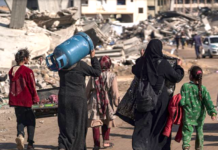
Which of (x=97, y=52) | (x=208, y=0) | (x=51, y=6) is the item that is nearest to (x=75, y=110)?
(x=97, y=52)

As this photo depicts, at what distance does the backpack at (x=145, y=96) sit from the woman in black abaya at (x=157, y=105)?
6 cm

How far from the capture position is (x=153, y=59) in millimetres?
5781

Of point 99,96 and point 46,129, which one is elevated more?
point 99,96

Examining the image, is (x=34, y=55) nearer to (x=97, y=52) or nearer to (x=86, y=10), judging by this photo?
(x=97, y=52)

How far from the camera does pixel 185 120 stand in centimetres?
598

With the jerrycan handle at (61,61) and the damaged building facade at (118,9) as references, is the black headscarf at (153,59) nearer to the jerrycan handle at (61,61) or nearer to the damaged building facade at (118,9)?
the jerrycan handle at (61,61)

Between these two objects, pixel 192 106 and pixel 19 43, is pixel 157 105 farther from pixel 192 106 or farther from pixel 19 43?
pixel 19 43

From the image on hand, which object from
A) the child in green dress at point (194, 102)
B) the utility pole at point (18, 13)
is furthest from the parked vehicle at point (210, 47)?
the child in green dress at point (194, 102)

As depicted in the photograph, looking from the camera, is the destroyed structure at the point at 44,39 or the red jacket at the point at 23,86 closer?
the red jacket at the point at 23,86

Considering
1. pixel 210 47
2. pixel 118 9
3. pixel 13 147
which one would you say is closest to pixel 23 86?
pixel 13 147

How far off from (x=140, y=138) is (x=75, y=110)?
37.0 inches

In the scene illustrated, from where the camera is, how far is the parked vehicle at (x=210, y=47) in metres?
26.8

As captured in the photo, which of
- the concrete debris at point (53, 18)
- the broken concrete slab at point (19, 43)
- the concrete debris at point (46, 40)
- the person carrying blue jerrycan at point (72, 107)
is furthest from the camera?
the concrete debris at point (53, 18)

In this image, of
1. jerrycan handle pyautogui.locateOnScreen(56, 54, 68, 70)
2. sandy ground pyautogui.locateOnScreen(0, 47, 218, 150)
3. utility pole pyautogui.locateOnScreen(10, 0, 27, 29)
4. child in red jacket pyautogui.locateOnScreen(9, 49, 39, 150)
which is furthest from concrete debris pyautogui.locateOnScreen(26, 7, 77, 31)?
jerrycan handle pyautogui.locateOnScreen(56, 54, 68, 70)
